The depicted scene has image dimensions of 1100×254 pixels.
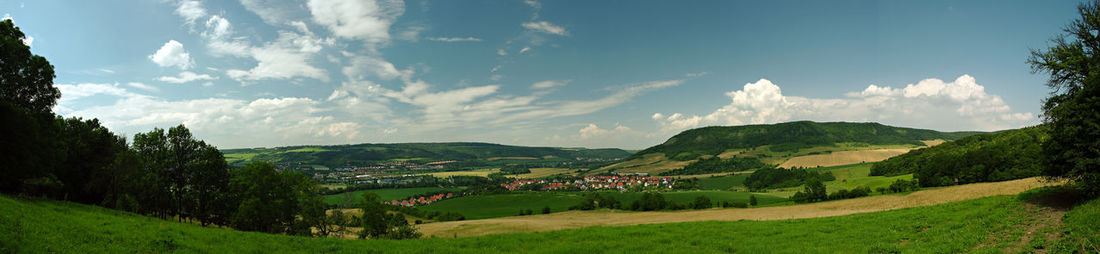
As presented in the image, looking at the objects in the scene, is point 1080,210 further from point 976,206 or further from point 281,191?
point 281,191

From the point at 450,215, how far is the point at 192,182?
5115 cm

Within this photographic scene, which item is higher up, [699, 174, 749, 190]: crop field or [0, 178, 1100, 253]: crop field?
[0, 178, 1100, 253]: crop field

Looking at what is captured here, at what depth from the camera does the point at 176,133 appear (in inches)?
1400

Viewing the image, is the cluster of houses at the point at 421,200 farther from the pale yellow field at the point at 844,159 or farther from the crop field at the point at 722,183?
the pale yellow field at the point at 844,159

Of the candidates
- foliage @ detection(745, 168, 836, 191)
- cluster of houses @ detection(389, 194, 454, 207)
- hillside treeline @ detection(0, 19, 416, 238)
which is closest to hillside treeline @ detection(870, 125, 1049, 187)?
foliage @ detection(745, 168, 836, 191)

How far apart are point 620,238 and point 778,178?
462ft

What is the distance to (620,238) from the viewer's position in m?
18.0

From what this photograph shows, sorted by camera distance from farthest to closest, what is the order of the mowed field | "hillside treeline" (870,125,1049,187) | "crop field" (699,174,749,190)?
1. "crop field" (699,174,749,190)
2. the mowed field
3. "hillside treeline" (870,125,1049,187)

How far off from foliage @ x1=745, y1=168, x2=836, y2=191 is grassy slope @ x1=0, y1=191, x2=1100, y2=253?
384 feet

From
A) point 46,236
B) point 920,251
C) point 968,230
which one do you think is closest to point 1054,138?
point 968,230

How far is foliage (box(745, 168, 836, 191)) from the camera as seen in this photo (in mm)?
122706

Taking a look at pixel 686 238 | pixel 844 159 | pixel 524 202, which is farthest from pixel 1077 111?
pixel 844 159

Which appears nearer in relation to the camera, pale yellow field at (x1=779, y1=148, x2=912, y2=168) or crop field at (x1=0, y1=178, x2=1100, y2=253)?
crop field at (x1=0, y1=178, x2=1100, y2=253)

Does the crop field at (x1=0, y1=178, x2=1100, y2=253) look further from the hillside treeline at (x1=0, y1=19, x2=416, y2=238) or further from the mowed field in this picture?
the mowed field
